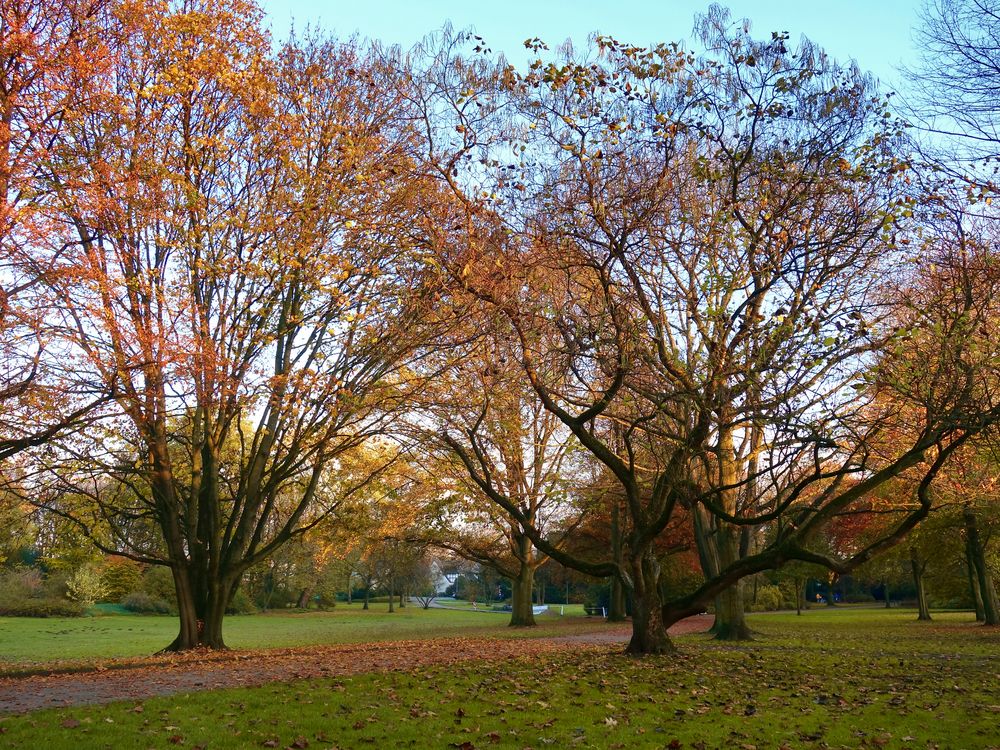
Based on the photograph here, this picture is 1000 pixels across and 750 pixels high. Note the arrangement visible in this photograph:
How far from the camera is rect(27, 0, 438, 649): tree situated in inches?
551

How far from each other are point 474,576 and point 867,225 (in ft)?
274

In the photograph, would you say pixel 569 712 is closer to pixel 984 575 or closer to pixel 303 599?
pixel 984 575

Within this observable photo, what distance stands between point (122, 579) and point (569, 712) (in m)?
54.5

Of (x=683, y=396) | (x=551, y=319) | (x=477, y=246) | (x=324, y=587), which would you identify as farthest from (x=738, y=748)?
(x=324, y=587)

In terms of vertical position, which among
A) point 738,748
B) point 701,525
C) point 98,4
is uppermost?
point 98,4

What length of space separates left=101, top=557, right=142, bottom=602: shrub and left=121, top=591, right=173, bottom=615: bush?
83.6 inches

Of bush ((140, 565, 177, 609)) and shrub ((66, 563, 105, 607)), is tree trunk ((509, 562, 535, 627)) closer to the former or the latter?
shrub ((66, 563, 105, 607))

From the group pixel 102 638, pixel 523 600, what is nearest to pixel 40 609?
pixel 102 638

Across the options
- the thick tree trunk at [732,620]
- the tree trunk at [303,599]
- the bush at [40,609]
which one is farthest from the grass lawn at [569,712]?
the tree trunk at [303,599]

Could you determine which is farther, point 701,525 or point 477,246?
point 701,525

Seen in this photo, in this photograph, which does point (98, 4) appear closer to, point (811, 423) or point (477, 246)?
point (477, 246)

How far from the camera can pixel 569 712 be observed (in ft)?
27.5

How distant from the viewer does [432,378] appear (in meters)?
18.2

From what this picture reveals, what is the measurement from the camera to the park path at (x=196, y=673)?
9.97 meters
